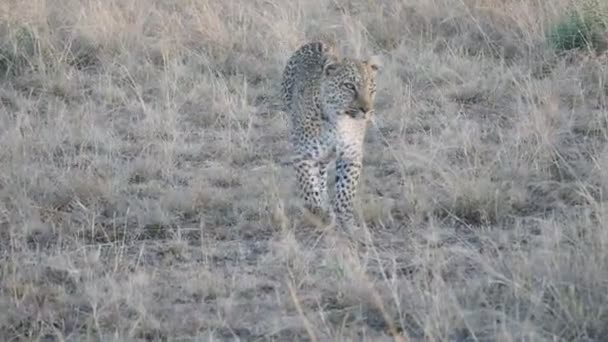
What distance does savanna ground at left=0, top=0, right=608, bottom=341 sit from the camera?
19.6 ft

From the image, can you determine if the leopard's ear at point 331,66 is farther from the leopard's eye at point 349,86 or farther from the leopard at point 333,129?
the leopard's eye at point 349,86

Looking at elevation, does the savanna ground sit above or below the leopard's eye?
below

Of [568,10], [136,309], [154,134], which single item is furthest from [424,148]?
[136,309]

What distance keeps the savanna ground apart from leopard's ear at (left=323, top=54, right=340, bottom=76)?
0.88 m

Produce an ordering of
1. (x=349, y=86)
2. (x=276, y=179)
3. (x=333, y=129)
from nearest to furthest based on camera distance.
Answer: (x=349, y=86) < (x=333, y=129) < (x=276, y=179)

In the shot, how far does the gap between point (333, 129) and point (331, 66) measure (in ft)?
1.34

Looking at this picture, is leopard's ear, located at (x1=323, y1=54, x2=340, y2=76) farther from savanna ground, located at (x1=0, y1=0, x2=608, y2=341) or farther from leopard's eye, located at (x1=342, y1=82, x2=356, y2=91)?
savanna ground, located at (x1=0, y1=0, x2=608, y2=341)

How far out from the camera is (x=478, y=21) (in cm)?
1181

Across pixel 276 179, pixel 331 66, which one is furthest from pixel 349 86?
pixel 276 179

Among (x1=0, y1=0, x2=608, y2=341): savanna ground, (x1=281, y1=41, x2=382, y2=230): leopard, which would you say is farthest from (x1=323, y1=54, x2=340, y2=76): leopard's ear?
(x1=0, y1=0, x2=608, y2=341): savanna ground

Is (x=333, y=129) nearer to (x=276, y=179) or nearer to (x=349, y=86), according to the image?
(x=349, y=86)

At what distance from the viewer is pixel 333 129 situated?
791cm

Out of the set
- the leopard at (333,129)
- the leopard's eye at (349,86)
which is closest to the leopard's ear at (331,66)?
the leopard at (333,129)

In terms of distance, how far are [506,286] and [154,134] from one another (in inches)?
168
